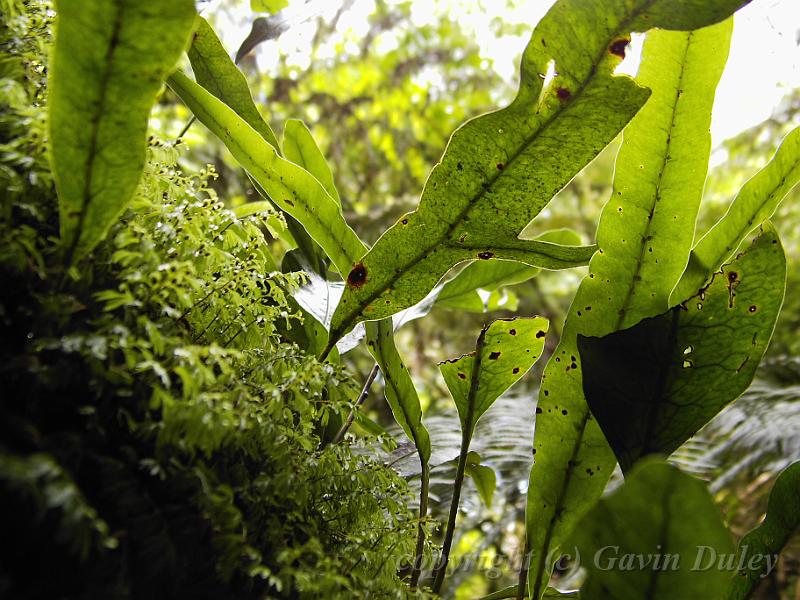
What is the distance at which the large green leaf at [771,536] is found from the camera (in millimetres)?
500

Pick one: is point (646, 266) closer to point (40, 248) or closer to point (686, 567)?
point (686, 567)

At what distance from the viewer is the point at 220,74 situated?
0.63 meters

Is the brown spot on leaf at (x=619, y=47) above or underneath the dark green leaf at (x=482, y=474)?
Result: above

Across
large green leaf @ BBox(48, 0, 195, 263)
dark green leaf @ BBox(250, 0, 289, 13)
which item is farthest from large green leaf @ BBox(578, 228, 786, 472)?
dark green leaf @ BBox(250, 0, 289, 13)

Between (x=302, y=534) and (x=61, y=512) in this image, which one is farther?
(x=302, y=534)

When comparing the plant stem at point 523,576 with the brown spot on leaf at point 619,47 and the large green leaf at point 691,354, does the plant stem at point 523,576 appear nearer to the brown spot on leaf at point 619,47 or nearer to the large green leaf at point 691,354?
the large green leaf at point 691,354

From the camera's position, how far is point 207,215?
47 cm

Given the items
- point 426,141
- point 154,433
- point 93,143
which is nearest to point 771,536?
point 154,433

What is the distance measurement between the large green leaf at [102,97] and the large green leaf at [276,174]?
161mm

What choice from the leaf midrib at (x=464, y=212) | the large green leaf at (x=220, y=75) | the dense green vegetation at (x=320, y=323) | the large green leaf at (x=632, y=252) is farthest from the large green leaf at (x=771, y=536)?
the large green leaf at (x=220, y=75)

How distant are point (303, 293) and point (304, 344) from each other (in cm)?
6

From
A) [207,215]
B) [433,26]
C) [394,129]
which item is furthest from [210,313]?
[433,26]

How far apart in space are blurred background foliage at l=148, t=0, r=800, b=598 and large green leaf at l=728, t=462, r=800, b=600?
3.16ft

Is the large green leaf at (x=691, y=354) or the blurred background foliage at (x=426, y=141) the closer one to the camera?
the large green leaf at (x=691, y=354)
